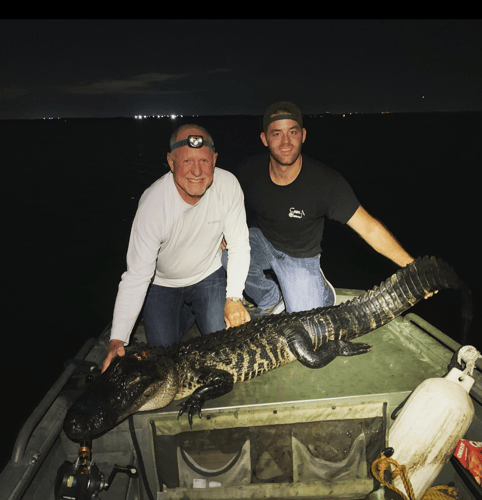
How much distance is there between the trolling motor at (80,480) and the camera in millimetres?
2531

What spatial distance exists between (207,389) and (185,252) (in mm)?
1479

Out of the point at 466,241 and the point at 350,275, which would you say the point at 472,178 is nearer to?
the point at 466,241

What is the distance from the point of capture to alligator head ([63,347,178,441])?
107 inches

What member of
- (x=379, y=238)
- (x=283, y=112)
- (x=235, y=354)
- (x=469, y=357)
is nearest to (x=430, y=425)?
(x=469, y=357)

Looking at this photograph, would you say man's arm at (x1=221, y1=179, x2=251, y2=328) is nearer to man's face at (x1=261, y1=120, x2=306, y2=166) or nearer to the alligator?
the alligator

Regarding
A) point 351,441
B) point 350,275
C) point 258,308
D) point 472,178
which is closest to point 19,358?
point 258,308

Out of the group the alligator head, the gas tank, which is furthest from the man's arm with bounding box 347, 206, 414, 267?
the alligator head

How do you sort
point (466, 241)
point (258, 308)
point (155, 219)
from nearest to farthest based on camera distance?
point (155, 219) < point (258, 308) < point (466, 241)

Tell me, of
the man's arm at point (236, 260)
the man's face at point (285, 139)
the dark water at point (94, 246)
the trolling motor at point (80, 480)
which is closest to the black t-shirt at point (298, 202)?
Result: the man's face at point (285, 139)

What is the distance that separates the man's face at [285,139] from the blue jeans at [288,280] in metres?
1.12

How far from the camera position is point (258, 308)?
5.19 metres

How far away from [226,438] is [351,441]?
3.06 ft

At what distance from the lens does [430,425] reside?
278cm

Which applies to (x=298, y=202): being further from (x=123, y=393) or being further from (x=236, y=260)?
(x=123, y=393)
